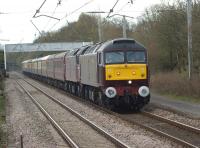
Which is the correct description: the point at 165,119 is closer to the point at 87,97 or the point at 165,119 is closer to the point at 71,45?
the point at 87,97

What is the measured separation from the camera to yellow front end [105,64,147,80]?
844 inches

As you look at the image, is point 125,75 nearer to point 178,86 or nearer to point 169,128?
point 169,128

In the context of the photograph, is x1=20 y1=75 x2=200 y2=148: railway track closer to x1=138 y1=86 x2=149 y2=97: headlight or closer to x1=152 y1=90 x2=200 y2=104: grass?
x1=138 y1=86 x2=149 y2=97: headlight

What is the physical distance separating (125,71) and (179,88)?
6.21m

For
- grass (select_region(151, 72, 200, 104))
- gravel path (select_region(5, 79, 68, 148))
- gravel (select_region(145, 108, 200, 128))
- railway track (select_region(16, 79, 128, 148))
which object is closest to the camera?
railway track (select_region(16, 79, 128, 148))

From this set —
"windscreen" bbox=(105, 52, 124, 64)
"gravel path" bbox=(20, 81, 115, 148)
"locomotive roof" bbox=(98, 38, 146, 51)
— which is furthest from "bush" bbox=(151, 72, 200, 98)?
"gravel path" bbox=(20, 81, 115, 148)

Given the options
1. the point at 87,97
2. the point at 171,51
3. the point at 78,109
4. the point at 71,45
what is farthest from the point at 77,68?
the point at 71,45

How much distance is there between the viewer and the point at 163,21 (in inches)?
1567

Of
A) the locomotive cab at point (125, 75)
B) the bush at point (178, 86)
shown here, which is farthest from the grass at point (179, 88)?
the locomotive cab at point (125, 75)

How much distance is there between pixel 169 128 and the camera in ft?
52.7

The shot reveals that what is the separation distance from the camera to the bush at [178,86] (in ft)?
82.5

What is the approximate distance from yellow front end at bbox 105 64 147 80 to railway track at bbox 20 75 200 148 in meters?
1.57

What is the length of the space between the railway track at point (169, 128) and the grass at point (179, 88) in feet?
15.3

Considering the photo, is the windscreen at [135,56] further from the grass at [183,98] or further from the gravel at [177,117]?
the grass at [183,98]
